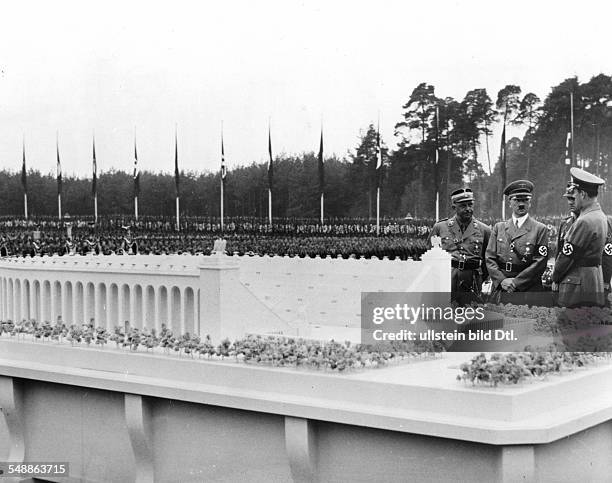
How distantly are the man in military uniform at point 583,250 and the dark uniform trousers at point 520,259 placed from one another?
3.28 ft

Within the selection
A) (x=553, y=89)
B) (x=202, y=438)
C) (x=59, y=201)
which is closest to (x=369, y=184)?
(x=553, y=89)

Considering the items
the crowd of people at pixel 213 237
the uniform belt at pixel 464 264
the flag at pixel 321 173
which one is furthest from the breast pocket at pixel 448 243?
the flag at pixel 321 173

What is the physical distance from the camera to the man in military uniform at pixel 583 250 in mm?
8867

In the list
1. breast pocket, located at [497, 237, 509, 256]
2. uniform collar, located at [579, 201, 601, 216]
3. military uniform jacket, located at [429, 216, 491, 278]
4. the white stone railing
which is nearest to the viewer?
uniform collar, located at [579, 201, 601, 216]

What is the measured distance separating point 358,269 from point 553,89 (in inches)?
204

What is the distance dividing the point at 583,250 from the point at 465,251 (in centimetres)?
208

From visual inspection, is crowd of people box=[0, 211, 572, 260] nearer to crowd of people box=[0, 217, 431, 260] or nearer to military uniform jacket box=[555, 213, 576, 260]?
crowd of people box=[0, 217, 431, 260]

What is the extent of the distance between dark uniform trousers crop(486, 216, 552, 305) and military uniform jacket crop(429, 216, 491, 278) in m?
0.21

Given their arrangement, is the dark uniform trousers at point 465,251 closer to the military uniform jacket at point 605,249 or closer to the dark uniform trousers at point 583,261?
the military uniform jacket at point 605,249

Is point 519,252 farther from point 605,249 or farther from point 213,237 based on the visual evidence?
point 213,237

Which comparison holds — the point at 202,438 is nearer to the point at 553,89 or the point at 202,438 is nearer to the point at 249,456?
the point at 249,456

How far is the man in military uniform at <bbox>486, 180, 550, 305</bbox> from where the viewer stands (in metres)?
10.3

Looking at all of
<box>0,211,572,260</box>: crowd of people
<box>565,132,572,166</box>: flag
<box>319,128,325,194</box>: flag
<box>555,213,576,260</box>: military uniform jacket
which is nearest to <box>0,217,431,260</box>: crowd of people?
<box>0,211,572,260</box>: crowd of people

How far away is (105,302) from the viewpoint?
38.8 ft
